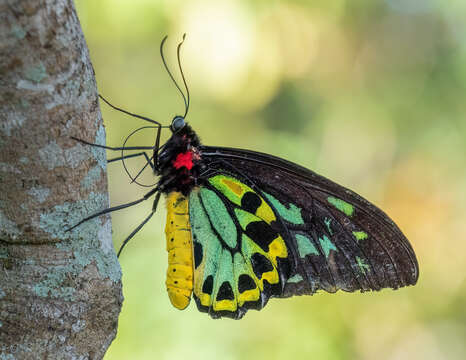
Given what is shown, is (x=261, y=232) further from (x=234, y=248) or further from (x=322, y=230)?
(x=322, y=230)

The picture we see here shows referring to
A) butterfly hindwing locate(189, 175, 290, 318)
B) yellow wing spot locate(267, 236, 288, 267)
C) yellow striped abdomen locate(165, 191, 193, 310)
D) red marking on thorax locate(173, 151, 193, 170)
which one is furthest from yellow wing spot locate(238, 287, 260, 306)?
red marking on thorax locate(173, 151, 193, 170)

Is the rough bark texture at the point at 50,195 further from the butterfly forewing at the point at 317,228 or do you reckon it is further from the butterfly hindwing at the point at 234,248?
the butterfly forewing at the point at 317,228

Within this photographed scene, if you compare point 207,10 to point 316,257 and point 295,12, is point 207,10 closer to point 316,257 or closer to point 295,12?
point 295,12

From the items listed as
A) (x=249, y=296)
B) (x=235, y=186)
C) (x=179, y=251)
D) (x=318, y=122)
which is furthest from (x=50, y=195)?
(x=318, y=122)

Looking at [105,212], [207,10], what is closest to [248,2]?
[207,10]

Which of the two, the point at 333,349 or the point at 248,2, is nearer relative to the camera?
the point at 333,349

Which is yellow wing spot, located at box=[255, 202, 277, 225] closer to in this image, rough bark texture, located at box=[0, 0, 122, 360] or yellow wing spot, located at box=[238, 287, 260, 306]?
yellow wing spot, located at box=[238, 287, 260, 306]
